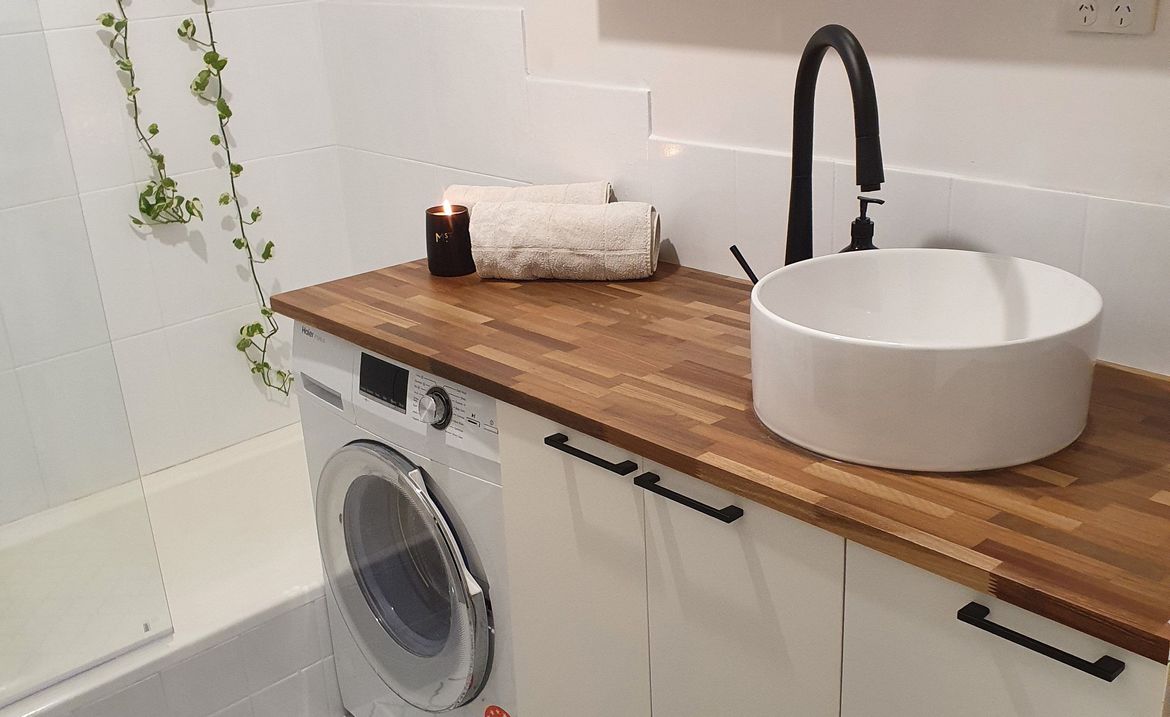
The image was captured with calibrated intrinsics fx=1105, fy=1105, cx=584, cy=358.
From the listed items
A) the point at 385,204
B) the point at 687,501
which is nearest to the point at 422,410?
the point at 687,501

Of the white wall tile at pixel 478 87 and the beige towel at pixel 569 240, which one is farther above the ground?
the white wall tile at pixel 478 87

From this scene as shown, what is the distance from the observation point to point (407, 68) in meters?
2.48

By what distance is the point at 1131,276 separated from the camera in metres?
1.41

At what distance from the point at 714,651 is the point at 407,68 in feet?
5.32

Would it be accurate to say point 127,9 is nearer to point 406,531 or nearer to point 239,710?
point 406,531

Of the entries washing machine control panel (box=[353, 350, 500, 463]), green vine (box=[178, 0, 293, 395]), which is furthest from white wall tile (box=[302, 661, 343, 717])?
green vine (box=[178, 0, 293, 395])

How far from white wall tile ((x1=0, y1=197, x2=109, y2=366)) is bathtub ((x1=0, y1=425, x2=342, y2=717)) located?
0.58 meters

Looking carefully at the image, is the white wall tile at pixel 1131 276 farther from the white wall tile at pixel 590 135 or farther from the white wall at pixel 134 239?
the white wall at pixel 134 239

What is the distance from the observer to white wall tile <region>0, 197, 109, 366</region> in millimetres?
1954

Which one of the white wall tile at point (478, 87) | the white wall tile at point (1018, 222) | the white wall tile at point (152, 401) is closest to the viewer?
the white wall tile at point (1018, 222)

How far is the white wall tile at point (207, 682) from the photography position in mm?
2084

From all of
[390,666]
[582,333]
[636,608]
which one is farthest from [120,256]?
[636,608]

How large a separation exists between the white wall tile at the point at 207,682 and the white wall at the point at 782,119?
1.02m

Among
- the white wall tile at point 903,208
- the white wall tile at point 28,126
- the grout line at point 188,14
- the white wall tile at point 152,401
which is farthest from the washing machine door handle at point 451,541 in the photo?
the grout line at point 188,14
